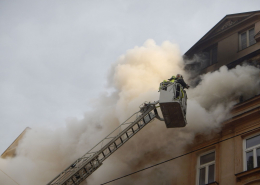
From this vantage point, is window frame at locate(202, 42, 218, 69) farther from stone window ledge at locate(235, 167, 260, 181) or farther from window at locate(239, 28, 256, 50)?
stone window ledge at locate(235, 167, 260, 181)

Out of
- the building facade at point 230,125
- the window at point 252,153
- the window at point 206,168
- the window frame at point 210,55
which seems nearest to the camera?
the window at point 252,153

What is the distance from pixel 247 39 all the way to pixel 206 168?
18.5 feet

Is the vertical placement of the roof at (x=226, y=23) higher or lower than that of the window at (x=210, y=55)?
higher

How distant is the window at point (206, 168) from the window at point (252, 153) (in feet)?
4.08

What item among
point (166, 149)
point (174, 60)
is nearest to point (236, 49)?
point (174, 60)

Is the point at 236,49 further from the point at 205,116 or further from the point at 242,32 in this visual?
the point at 205,116

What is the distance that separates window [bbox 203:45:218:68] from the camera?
47.7 ft

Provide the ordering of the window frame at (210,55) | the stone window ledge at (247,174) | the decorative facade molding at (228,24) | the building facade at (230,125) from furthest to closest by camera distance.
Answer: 1. the decorative facade molding at (228,24)
2. the window frame at (210,55)
3. the building facade at (230,125)
4. the stone window ledge at (247,174)

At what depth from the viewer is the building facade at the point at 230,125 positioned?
397 inches

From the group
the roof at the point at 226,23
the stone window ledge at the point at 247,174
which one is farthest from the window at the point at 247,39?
the stone window ledge at the point at 247,174

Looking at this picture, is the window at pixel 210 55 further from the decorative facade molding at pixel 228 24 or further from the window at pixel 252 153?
the window at pixel 252 153

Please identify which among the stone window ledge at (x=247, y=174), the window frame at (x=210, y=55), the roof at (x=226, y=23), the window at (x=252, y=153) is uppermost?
the roof at (x=226, y=23)

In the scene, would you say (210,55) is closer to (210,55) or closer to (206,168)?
(210,55)

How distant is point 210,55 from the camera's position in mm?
14781
